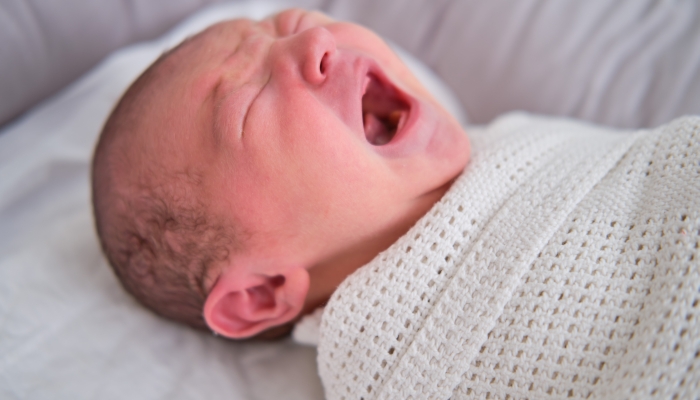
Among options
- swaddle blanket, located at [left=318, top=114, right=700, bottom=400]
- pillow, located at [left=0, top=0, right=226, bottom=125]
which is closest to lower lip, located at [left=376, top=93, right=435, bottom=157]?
swaddle blanket, located at [left=318, top=114, right=700, bottom=400]

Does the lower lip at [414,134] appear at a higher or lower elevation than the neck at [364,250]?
higher

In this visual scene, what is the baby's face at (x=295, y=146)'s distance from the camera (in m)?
0.82

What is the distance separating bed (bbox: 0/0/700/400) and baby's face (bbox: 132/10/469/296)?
0.30m

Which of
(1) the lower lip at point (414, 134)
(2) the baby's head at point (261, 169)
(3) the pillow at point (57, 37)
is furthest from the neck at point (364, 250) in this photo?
(3) the pillow at point (57, 37)

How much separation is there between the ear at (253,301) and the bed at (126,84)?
7.0 inches

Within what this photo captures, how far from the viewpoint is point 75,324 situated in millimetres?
1072

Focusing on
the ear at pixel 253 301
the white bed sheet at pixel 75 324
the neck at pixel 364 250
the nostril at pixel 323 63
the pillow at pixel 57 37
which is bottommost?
the white bed sheet at pixel 75 324

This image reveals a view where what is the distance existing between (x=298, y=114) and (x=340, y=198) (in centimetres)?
16

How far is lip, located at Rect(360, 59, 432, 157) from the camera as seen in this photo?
887mm

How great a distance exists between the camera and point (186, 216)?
2.83 feet

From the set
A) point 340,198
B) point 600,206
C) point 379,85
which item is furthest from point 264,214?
point 600,206

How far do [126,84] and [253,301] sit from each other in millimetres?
794

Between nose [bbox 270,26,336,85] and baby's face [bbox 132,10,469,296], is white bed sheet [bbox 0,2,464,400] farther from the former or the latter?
nose [bbox 270,26,336,85]

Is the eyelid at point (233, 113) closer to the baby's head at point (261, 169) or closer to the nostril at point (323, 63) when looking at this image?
the baby's head at point (261, 169)
